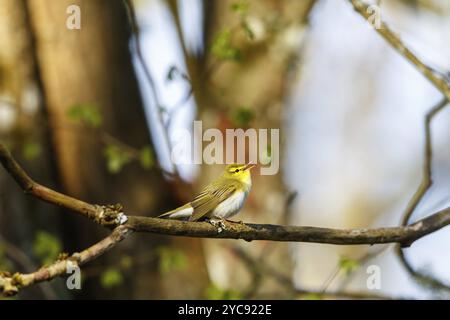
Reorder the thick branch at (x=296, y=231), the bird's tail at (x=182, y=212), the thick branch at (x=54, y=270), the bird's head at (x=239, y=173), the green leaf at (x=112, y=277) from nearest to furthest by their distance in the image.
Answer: the thick branch at (x=54, y=270) < the thick branch at (x=296, y=231) < the bird's tail at (x=182, y=212) < the bird's head at (x=239, y=173) < the green leaf at (x=112, y=277)

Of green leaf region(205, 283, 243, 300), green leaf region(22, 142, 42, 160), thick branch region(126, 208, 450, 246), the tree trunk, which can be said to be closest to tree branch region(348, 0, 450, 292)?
thick branch region(126, 208, 450, 246)

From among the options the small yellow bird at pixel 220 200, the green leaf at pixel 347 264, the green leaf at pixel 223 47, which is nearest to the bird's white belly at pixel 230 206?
the small yellow bird at pixel 220 200

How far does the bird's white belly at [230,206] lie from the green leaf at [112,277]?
1.71 metres

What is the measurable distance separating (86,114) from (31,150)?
616mm

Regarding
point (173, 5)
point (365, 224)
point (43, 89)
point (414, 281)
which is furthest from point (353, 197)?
point (414, 281)

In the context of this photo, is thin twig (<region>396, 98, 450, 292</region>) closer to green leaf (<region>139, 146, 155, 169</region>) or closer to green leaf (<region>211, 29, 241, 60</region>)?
green leaf (<region>211, 29, 241, 60</region>)

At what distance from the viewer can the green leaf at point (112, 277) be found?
16.3 feet

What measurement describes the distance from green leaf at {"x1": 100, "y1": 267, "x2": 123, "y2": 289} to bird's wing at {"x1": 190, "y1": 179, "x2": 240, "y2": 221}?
5.08 feet

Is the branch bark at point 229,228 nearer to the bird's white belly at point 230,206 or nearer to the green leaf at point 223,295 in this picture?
the bird's white belly at point 230,206

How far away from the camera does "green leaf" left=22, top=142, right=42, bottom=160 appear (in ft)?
17.2

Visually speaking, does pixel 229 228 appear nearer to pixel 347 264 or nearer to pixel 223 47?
pixel 347 264

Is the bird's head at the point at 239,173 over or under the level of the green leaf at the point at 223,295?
over
